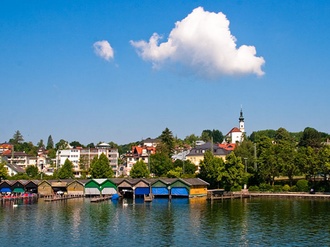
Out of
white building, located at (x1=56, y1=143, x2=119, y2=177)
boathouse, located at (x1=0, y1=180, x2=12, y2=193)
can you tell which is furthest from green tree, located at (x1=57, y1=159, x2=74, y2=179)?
white building, located at (x1=56, y1=143, x2=119, y2=177)

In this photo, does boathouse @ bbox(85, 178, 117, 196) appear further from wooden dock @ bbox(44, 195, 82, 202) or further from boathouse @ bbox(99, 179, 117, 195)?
wooden dock @ bbox(44, 195, 82, 202)

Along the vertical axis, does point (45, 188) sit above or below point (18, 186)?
below

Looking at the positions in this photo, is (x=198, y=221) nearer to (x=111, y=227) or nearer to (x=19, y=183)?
(x=111, y=227)

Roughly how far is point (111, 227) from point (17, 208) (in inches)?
1075

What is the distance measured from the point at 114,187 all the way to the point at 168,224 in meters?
41.4

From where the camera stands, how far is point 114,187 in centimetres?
9500

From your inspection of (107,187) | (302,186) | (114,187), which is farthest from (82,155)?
(302,186)

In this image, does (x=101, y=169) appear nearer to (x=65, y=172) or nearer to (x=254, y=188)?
(x=65, y=172)

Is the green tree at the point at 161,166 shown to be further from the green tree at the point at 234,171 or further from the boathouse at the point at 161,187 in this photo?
the green tree at the point at 234,171

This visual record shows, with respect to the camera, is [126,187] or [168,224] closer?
[168,224]

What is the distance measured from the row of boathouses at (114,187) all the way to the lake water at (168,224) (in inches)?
423

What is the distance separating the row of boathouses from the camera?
9050 cm

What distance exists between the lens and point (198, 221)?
188ft

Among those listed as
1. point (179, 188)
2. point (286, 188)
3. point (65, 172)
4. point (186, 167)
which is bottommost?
point (286, 188)
